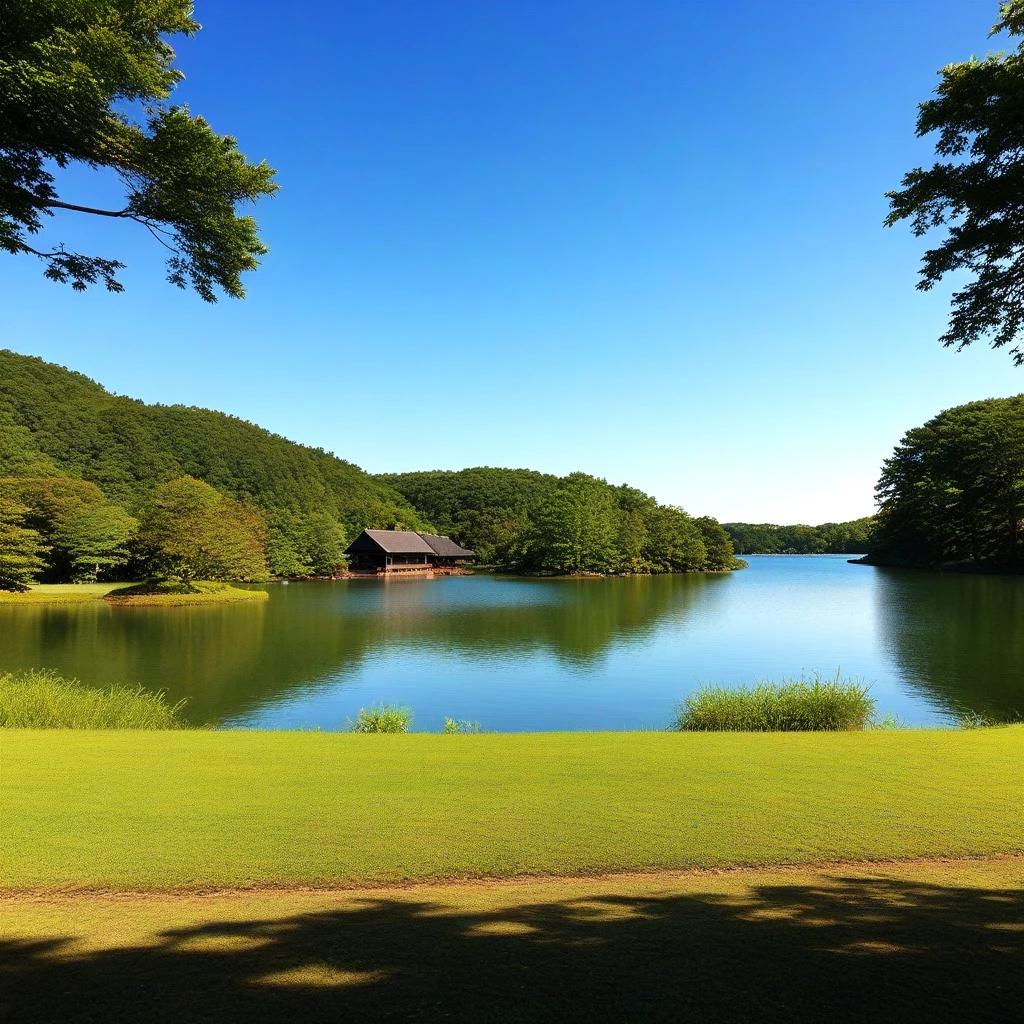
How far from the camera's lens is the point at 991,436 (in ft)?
166

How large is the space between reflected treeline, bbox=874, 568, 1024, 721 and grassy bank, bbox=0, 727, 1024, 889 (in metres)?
6.11

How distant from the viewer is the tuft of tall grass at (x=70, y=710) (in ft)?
27.5

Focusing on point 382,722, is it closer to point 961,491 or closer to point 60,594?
point 60,594

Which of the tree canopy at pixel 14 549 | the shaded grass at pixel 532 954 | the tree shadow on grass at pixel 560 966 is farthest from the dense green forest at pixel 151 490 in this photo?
the tree shadow on grass at pixel 560 966

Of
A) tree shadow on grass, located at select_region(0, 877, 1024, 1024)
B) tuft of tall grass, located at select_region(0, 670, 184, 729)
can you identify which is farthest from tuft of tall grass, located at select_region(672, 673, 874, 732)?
tuft of tall grass, located at select_region(0, 670, 184, 729)

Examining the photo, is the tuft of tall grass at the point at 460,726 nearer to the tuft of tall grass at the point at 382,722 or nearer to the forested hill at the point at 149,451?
the tuft of tall grass at the point at 382,722

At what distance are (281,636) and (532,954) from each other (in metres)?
19.2

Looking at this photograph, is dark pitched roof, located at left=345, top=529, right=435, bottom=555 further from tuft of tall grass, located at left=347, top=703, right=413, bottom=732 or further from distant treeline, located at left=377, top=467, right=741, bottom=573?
tuft of tall grass, located at left=347, top=703, right=413, bottom=732

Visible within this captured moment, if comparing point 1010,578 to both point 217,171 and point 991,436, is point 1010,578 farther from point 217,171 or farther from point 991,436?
point 217,171

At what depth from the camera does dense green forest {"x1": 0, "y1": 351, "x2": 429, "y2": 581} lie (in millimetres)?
33938

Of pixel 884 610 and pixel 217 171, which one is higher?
pixel 217 171

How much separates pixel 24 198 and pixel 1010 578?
51.7 metres

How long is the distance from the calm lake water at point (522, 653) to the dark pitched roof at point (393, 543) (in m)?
28.3

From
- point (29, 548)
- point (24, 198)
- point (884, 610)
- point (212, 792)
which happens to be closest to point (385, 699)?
point (212, 792)
